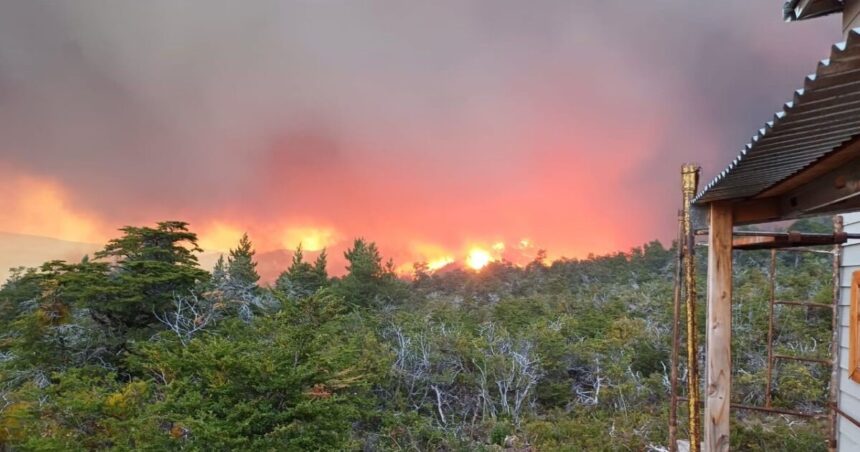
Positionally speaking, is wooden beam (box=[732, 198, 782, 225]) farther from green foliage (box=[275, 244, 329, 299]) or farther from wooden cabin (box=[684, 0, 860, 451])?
green foliage (box=[275, 244, 329, 299])

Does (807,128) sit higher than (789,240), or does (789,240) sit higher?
(807,128)

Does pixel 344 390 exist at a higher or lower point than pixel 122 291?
lower

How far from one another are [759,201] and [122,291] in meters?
12.5

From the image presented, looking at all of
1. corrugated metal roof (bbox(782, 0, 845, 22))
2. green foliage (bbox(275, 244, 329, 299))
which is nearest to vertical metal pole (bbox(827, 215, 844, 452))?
corrugated metal roof (bbox(782, 0, 845, 22))

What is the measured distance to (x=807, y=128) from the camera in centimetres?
155

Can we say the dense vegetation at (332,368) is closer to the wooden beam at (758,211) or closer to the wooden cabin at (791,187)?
the wooden cabin at (791,187)

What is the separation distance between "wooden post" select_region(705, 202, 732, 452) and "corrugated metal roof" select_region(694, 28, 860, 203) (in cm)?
38

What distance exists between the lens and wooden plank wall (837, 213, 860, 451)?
14.5ft

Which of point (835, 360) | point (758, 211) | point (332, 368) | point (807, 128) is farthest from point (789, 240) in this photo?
point (332, 368)

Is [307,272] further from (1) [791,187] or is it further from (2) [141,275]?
(1) [791,187]

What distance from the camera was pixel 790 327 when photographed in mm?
10477

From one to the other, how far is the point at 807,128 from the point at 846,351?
4282mm

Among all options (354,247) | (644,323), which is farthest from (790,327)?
(354,247)

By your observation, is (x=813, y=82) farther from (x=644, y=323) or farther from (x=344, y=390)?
(x=644, y=323)
